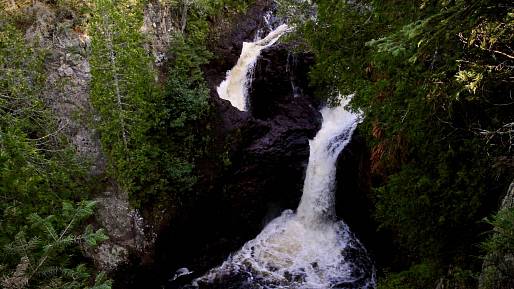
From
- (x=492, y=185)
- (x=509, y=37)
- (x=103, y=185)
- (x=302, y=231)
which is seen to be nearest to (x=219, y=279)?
(x=302, y=231)

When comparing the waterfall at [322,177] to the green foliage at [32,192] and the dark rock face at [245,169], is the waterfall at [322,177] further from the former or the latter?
the green foliage at [32,192]

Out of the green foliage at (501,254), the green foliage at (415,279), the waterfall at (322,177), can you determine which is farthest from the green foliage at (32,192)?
the waterfall at (322,177)

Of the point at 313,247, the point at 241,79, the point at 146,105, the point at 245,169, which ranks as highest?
the point at 241,79

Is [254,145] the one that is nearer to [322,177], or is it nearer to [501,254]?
[322,177]

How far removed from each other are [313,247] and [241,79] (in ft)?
22.7

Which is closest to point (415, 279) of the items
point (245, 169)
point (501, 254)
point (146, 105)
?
point (501, 254)

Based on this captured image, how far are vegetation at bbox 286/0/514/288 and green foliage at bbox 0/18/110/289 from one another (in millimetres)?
4967

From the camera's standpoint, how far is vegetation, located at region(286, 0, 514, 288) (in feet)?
14.2

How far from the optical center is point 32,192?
773 centimetres

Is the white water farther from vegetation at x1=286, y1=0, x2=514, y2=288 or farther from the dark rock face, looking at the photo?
vegetation at x1=286, y1=0, x2=514, y2=288

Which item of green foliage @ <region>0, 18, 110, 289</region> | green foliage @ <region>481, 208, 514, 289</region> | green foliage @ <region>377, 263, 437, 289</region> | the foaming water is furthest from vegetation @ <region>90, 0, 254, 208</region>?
green foliage @ <region>481, 208, 514, 289</region>

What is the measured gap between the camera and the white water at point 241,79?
14781 millimetres

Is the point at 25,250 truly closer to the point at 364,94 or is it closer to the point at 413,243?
the point at 364,94

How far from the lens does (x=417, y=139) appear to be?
5996 mm
